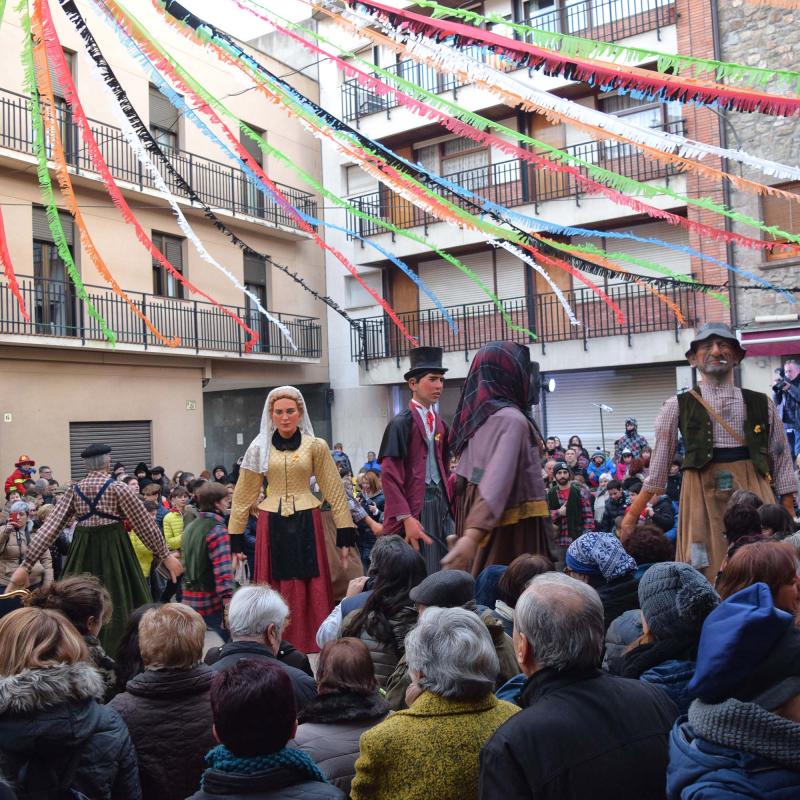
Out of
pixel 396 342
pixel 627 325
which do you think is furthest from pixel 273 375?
pixel 627 325

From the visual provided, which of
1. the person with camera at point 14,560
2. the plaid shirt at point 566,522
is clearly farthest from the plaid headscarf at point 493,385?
the plaid shirt at point 566,522

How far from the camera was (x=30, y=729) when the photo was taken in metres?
2.58

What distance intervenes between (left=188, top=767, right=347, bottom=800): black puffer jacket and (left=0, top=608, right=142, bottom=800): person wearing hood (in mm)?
615

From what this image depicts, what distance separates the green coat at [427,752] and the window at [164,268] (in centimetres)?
1834

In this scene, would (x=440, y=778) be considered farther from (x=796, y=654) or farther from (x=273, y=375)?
(x=273, y=375)

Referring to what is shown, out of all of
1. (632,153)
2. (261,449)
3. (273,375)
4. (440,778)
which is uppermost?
(632,153)

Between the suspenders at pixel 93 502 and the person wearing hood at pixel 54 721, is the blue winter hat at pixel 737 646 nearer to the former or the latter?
the person wearing hood at pixel 54 721

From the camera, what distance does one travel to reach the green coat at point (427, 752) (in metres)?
2.34

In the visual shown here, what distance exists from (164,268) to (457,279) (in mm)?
7572

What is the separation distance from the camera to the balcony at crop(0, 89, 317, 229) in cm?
1656

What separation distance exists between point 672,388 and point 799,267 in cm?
408

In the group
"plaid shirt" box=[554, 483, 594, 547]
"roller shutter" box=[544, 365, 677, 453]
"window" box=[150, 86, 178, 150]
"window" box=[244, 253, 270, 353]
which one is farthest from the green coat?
"window" box=[244, 253, 270, 353]

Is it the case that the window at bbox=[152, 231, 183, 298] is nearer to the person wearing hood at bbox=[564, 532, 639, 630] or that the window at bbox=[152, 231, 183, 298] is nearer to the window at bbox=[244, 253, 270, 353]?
the window at bbox=[244, 253, 270, 353]

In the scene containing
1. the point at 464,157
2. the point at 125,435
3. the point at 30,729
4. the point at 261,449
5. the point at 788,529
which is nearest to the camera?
the point at 30,729
